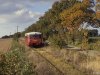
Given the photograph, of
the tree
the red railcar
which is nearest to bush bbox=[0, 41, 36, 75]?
the red railcar

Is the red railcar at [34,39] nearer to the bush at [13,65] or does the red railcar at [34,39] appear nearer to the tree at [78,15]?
the tree at [78,15]

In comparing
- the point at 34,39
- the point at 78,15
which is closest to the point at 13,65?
the point at 34,39

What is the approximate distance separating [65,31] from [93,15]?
9.94m

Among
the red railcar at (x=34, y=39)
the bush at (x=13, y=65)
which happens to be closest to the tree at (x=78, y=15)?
the red railcar at (x=34, y=39)

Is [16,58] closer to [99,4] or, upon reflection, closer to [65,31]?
[99,4]

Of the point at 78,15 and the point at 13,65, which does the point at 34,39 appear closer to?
the point at 78,15

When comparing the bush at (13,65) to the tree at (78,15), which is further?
the tree at (78,15)

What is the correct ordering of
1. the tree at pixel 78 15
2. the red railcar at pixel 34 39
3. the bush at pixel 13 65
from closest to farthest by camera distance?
the bush at pixel 13 65
the red railcar at pixel 34 39
the tree at pixel 78 15

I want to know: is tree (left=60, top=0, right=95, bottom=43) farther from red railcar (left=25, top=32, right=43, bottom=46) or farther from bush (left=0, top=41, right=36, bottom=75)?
bush (left=0, top=41, right=36, bottom=75)

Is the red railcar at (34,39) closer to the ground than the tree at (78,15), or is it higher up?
closer to the ground

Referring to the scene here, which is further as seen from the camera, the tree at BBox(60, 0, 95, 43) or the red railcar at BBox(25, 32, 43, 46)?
the tree at BBox(60, 0, 95, 43)

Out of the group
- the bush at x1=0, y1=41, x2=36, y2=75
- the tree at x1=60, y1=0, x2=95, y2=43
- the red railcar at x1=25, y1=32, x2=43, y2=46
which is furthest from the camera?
the tree at x1=60, y1=0, x2=95, y2=43

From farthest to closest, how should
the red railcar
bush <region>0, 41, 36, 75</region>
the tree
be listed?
1. the tree
2. the red railcar
3. bush <region>0, 41, 36, 75</region>

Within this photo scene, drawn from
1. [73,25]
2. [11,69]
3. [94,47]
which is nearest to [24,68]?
[11,69]
